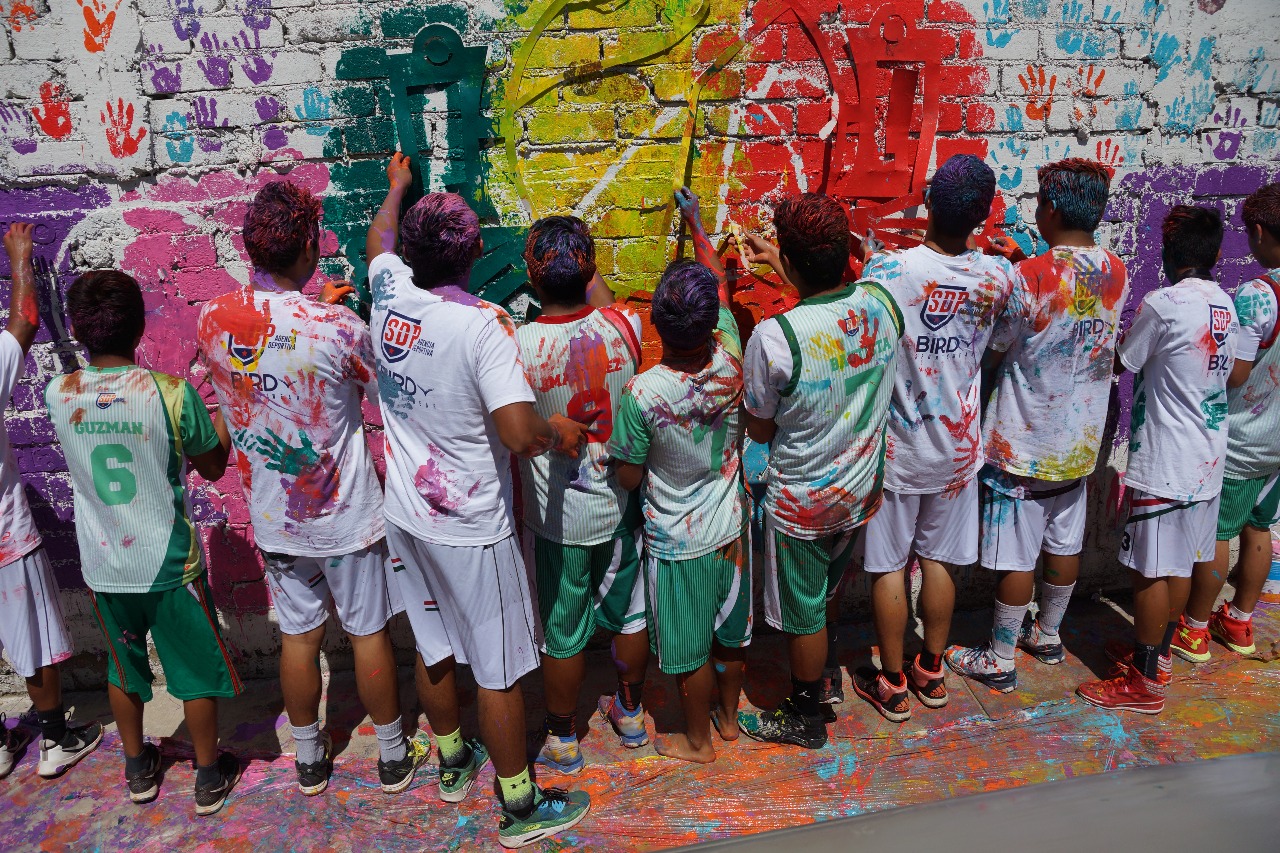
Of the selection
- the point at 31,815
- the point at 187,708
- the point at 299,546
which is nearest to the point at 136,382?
the point at 299,546

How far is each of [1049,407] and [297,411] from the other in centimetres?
271

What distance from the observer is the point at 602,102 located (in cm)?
313

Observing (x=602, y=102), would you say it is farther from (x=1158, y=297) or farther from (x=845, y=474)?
(x=1158, y=297)

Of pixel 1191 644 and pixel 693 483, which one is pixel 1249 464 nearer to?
pixel 1191 644

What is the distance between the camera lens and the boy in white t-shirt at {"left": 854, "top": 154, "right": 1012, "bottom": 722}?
2.71m

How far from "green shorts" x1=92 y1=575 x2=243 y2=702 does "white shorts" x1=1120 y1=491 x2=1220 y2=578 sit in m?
3.49

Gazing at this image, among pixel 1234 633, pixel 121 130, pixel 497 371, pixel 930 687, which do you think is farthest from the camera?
pixel 1234 633

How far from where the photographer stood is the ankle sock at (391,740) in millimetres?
2830

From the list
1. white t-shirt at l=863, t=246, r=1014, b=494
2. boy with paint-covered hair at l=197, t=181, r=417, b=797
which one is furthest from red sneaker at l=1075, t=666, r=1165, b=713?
boy with paint-covered hair at l=197, t=181, r=417, b=797

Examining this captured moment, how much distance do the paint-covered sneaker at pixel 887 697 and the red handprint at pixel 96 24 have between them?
3873 millimetres

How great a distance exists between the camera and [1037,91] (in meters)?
3.35

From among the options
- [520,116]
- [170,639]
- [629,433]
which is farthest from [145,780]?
[520,116]

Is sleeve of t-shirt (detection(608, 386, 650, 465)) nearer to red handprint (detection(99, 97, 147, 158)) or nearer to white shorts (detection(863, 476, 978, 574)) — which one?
white shorts (detection(863, 476, 978, 574))

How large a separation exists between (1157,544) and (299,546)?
3240 mm
